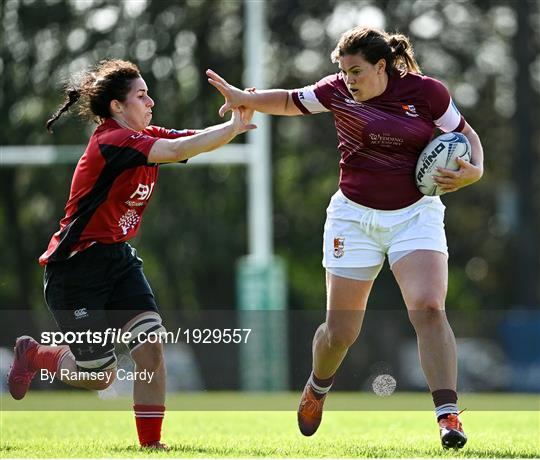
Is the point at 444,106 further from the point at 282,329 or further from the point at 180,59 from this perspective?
the point at 180,59

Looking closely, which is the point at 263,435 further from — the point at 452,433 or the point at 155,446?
the point at 452,433

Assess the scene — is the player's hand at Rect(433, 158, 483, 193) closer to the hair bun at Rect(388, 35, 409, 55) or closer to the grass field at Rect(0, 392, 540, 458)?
the hair bun at Rect(388, 35, 409, 55)

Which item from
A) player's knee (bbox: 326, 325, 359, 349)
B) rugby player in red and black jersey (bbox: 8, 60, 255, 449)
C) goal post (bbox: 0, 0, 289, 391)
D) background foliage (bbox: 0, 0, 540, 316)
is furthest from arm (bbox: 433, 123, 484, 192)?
background foliage (bbox: 0, 0, 540, 316)

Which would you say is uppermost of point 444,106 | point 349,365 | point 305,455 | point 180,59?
point 180,59

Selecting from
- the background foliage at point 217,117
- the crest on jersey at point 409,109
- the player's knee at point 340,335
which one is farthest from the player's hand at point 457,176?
the background foliage at point 217,117

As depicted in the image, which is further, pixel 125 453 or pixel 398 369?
pixel 398 369

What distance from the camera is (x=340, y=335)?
20.1ft

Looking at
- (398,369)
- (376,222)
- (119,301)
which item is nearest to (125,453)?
(119,301)

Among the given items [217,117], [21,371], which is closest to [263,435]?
[21,371]

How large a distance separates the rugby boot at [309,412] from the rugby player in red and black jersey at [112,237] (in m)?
0.83

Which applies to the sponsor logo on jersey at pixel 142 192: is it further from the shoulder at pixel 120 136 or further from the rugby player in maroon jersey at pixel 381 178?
the rugby player in maroon jersey at pixel 381 178

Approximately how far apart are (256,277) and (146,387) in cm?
942

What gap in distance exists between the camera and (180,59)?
22.2m

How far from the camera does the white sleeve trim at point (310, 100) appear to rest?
6.25 metres
